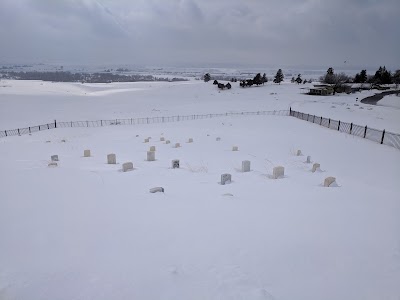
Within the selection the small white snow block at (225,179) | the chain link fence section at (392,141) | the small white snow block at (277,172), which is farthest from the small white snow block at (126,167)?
the chain link fence section at (392,141)

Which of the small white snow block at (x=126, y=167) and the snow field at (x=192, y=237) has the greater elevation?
the snow field at (x=192, y=237)

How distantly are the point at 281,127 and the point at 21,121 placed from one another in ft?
129

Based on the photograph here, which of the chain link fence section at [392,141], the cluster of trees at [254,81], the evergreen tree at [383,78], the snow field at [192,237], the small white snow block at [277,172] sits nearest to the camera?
the snow field at [192,237]

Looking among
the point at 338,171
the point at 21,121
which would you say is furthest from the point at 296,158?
the point at 21,121

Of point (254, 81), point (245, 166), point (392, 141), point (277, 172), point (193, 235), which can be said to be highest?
point (254, 81)

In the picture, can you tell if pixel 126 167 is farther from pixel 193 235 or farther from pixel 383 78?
pixel 383 78

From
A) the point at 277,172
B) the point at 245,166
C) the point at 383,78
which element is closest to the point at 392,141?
the point at 277,172

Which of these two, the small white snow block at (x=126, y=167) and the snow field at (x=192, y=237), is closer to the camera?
the snow field at (x=192, y=237)

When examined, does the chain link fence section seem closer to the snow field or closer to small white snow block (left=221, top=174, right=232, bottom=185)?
the snow field

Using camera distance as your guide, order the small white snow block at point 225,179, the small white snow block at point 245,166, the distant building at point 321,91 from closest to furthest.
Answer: the small white snow block at point 225,179
the small white snow block at point 245,166
the distant building at point 321,91

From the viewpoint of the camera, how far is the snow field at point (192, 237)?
4.13m

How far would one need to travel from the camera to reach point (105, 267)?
4.51 metres

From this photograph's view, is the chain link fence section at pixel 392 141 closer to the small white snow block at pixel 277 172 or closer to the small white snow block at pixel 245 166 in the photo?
the small white snow block at pixel 277 172

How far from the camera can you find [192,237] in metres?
5.45
